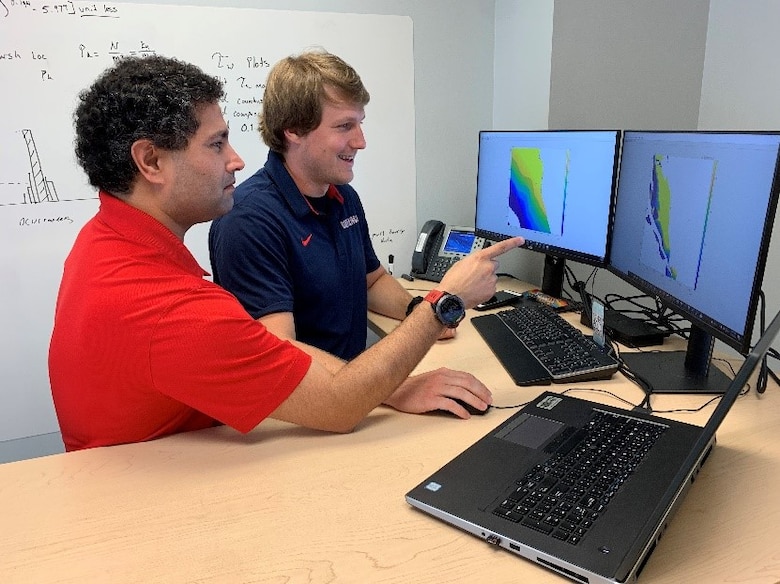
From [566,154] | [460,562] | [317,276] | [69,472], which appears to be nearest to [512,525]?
[460,562]

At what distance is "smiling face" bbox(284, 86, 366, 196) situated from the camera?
5.19ft

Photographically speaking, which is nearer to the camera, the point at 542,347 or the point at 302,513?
the point at 302,513

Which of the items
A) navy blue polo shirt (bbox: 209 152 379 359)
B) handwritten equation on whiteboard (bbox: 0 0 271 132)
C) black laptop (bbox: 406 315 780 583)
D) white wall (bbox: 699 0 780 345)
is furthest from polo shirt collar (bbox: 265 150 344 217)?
white wall (bbox: 699 0 780 345)

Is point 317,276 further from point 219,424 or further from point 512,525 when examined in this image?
point 512,525

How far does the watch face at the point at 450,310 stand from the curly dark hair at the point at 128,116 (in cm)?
57

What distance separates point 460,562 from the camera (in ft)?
2.45

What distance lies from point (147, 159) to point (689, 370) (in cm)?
117

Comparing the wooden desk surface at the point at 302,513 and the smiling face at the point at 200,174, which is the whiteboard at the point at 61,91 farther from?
the wooden desk surface at the point at 302,513

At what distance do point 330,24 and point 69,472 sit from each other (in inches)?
70.0

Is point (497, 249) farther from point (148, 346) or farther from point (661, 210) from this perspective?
point (148, 346)

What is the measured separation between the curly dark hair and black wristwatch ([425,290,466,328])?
1.80ft

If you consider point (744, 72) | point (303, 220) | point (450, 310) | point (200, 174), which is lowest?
point (450, 310)

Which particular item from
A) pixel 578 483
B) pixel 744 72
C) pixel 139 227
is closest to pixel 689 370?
pixel 578 483

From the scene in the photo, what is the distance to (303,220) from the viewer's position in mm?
1585
